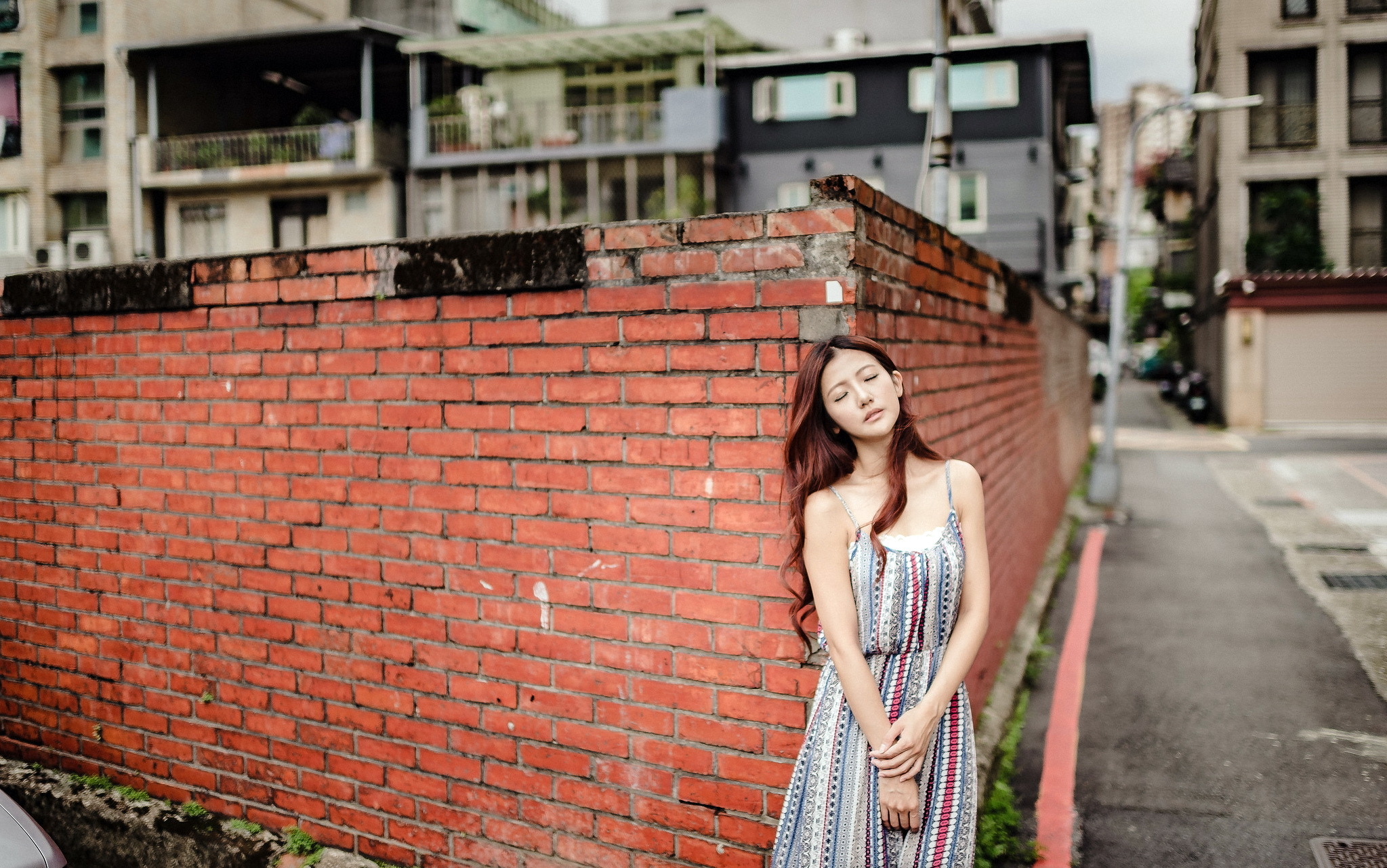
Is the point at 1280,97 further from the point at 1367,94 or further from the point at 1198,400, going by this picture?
the point at 1198,400

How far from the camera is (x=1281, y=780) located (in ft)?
14.3

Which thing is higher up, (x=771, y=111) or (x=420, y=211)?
(x=771, y=111)

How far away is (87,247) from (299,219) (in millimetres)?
4854

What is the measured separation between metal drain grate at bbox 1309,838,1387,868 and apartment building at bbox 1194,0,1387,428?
25.2 m

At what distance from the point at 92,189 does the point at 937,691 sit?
89.6 ft

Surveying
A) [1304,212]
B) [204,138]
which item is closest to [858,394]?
[204,138]

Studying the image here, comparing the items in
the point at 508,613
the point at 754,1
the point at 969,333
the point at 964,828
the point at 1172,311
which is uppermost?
the point at 754,1

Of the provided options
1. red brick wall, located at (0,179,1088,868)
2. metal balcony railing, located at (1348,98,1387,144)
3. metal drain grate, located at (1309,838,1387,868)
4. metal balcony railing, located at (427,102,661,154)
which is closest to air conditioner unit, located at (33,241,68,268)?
metal balcony railing, located at (427,102,661,154)

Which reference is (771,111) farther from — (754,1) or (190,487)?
(190,487)

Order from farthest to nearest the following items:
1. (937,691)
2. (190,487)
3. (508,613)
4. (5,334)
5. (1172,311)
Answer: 1. (1172,311)
2. (5,334)
3. (190,487)
4. (508,613)
5. (937,691)

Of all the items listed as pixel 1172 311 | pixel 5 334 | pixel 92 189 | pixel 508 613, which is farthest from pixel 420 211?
pixel 1172 311

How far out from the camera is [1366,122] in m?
25.4

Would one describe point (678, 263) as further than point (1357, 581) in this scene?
No

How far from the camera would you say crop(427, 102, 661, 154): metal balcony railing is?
23.9m
